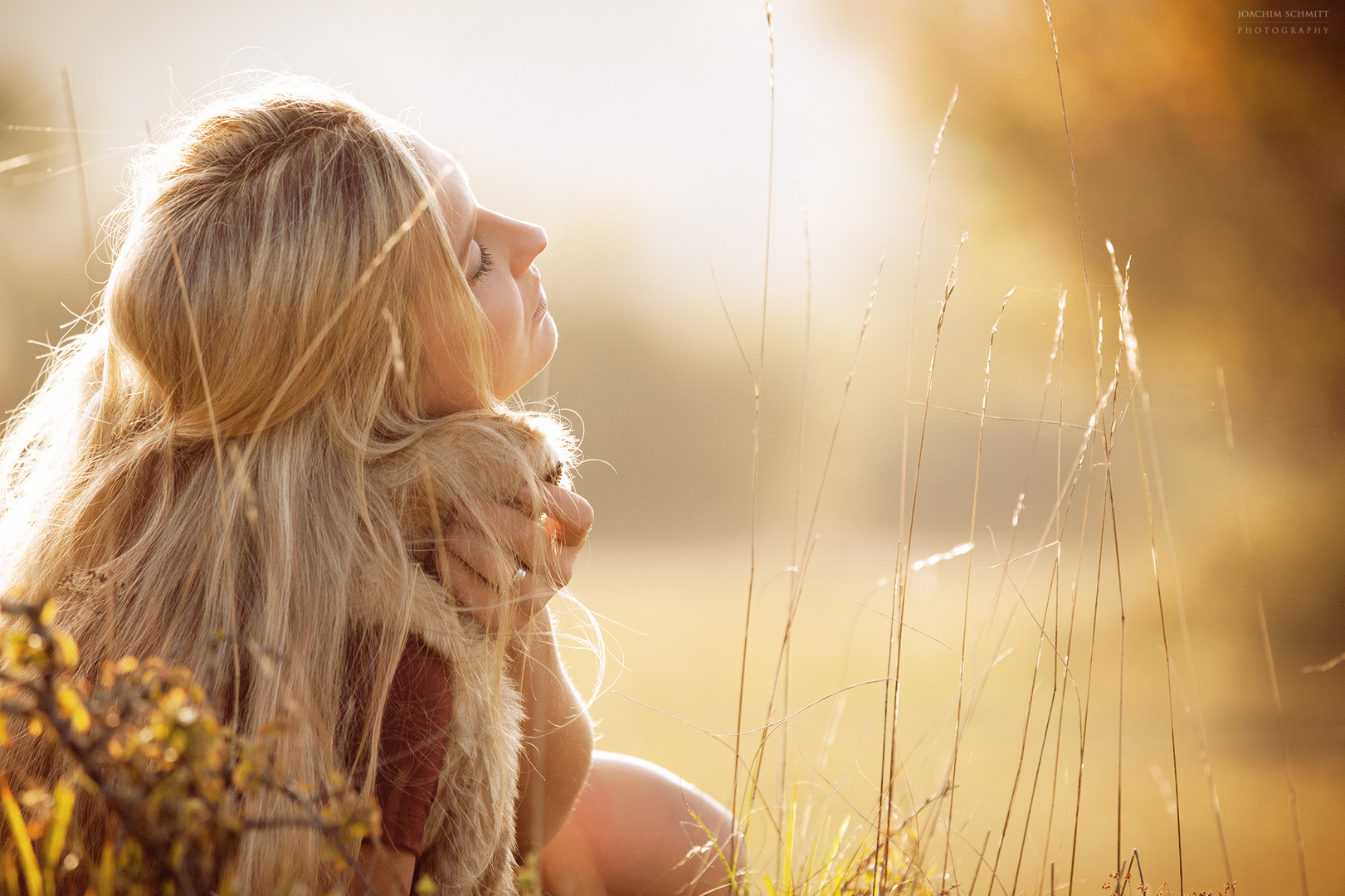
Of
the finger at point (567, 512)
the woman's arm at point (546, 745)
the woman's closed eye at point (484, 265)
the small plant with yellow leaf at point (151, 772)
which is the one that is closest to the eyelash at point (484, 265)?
the woman's closed eye at point (484, 265)

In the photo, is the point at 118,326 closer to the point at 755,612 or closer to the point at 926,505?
the point at 755,612

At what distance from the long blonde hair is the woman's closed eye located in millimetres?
78

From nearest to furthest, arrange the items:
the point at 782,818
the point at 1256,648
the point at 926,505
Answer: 1. the point at 782,818
2. the point at 1256,648
3. the point at 926,505

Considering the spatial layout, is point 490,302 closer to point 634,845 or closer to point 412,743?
point 412,743

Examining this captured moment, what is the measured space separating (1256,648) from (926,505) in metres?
1.68

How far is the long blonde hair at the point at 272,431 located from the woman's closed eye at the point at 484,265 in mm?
78

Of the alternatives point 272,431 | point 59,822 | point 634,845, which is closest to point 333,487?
point 272,431

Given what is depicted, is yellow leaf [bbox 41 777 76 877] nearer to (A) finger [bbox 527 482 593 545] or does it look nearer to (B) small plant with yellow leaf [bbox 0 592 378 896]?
(B) small plant with yellow leaf [bbox 0 592 378 896]

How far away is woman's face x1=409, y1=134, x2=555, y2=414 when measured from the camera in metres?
1.21

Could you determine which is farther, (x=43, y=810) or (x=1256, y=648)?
(x=1256, y=648)

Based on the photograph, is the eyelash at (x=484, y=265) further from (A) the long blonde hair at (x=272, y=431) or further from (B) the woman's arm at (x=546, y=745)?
(B) the woman's arm at (x=546, y=745)

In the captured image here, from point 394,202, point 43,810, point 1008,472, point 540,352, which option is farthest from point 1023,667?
point 43,810

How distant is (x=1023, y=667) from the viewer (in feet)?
13.3

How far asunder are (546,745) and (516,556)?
1.07ft
